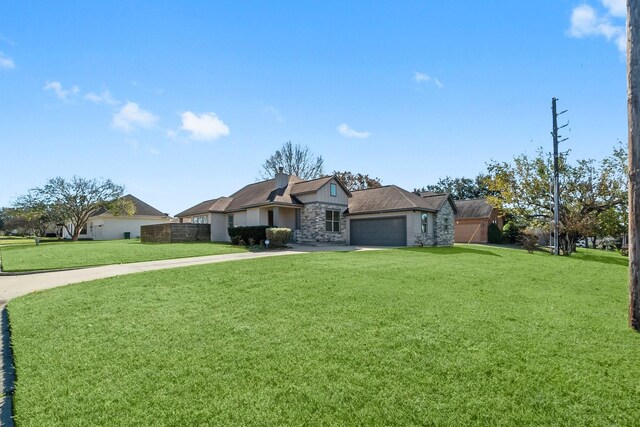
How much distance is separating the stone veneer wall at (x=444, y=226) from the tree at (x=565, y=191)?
10.1 feet

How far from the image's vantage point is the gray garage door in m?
24.1

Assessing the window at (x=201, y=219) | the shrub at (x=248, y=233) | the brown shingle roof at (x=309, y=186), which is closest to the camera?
the shrub at (x=248, y=233)

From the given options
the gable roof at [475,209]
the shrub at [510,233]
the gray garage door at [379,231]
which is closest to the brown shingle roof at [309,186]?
the gray garage door at [379,231]

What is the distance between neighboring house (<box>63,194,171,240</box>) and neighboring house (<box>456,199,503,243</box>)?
111 ft

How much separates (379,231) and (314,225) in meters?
4.54

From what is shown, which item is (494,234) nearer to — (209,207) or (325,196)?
(325,196)

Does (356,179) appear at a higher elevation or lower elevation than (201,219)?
higher

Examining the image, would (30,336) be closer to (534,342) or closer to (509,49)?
(534,342)

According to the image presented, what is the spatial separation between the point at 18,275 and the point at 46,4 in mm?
8307

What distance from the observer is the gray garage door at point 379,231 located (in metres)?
24.1

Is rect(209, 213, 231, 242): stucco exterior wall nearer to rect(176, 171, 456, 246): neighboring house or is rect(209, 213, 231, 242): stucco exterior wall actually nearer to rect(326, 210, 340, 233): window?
rect(176, 171, 456, 246): neighboring house

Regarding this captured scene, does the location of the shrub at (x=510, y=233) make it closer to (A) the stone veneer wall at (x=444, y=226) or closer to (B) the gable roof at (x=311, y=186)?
(A) the stone veneer wall at (x=444, y=226)

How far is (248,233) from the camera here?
75.9ft

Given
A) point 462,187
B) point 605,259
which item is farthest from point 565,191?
point 462,187
